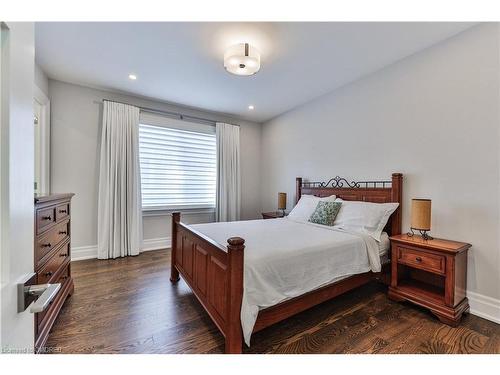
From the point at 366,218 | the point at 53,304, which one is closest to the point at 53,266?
the point at 53,304

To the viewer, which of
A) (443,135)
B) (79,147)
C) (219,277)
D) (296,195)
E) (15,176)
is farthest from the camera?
(296,195)

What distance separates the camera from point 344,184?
132 inches

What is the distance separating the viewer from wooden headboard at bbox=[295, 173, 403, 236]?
8.66 ft

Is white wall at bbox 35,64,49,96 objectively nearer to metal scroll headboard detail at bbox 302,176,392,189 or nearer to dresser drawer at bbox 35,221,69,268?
dresser drawer at bbox 35,221,69,268

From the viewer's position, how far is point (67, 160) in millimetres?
3402

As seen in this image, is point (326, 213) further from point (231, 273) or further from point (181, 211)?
point (181, 211)

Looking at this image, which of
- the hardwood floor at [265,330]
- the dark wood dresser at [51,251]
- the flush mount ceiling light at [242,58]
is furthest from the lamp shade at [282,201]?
the dark wood dresser at [51,251]

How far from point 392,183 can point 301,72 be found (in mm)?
1805

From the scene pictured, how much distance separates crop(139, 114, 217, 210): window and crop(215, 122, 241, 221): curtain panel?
146 mm

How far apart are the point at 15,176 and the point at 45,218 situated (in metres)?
1.50

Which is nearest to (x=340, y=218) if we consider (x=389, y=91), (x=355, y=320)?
(x=355, y=320)

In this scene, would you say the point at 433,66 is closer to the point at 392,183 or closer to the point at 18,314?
the point at 392,183

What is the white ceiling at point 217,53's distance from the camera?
2146 mm

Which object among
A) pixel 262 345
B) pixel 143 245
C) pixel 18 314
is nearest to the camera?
pixel 18 314
